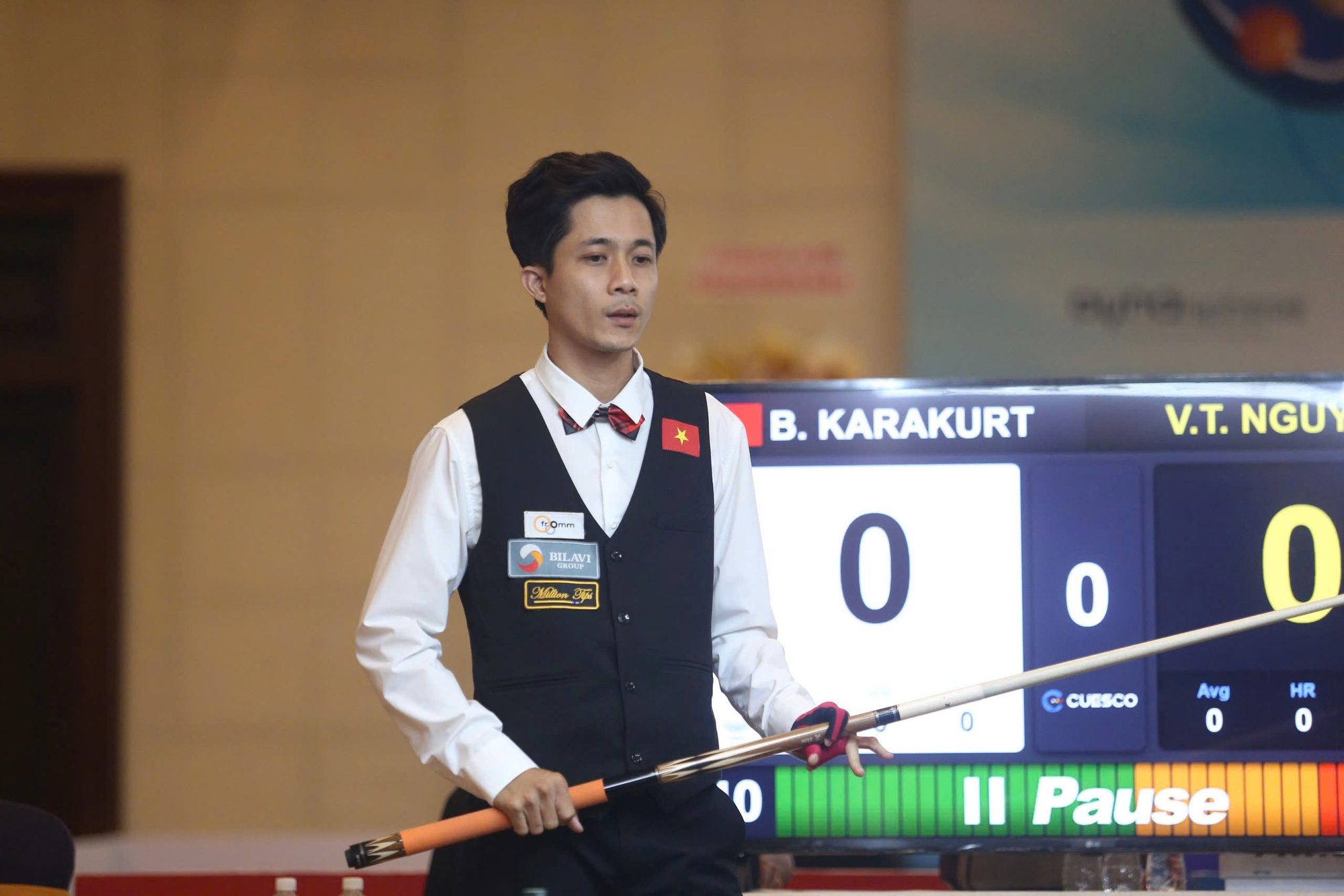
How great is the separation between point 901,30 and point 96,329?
240 centimetres

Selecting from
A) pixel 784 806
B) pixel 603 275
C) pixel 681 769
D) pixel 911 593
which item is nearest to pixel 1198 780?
pixel 911 593

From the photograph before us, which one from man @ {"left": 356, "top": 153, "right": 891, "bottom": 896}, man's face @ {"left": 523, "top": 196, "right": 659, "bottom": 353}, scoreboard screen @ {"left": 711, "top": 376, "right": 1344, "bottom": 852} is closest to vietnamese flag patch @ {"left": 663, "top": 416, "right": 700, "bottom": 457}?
man @ {"left": 356, "top": 153, "right": 891, "bottom": 896}

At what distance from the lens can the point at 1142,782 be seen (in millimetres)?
1994

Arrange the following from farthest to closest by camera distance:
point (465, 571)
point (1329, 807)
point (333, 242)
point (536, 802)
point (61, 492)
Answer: point (61, 492) → point (333, 242) → point (1329, 807) → point (465, 571) → point (536, 802)

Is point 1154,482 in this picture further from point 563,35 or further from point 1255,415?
point 563,35

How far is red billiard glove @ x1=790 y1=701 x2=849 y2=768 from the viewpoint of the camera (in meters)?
1.55

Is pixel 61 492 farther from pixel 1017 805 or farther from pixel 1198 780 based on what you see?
pixel 1198 780

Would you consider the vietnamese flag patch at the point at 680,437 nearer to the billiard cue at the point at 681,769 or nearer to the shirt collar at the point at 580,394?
the shirt collar at the point at 580,394

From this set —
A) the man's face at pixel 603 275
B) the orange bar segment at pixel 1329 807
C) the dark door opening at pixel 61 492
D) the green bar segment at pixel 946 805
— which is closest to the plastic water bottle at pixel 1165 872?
the orange bar segment at pixel 1329 807

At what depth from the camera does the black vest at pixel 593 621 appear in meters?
1.59

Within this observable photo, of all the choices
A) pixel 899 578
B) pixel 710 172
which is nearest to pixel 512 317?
pixel 710 172

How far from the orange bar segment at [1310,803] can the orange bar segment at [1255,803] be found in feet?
0.18

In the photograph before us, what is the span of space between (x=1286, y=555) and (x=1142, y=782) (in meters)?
0.38

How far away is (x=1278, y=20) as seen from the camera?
3771 mm
